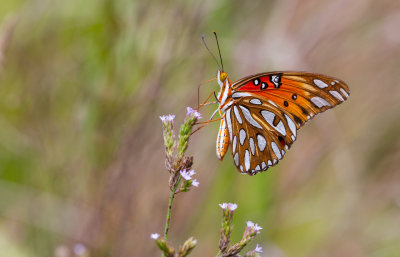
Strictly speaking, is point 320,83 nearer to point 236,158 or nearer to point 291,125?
point 291,125

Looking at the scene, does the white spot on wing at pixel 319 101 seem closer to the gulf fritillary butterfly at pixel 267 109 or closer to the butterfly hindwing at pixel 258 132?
the gulf fritillary butterfly at pixel 267 109

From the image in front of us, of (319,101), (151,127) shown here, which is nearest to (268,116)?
(319,101)

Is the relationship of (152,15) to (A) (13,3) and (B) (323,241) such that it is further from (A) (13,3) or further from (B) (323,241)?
(B) (323,241)

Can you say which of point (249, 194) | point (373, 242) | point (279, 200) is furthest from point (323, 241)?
point (249, 194)

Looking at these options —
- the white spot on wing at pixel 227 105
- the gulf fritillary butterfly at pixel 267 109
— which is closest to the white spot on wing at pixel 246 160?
the gulf fritillary butterfly at pixel 267 109

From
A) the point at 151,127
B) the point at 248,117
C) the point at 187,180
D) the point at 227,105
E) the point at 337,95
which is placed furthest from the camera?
the point at 151,127

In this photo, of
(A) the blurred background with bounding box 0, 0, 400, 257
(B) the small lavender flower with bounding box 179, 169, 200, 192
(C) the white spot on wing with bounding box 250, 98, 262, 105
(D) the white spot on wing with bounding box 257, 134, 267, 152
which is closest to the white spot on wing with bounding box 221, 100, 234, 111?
(C) the white spot on wing with bounding box 250, 98, 262, 105

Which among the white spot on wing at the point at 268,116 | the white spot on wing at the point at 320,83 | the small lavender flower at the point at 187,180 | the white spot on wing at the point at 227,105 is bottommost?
the small lavender flower at the point at 187,180

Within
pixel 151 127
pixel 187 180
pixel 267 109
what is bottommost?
pixel 187 180
